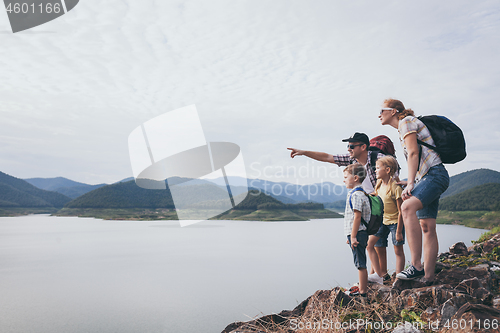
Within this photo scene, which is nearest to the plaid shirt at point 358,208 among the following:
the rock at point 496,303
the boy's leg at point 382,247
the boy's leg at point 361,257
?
the boy's leg at point 361,257

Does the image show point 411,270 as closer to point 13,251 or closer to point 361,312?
point 361,312

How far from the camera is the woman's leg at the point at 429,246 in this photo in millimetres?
3645

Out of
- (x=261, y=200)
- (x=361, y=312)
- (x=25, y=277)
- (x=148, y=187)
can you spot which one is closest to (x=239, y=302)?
(x=361, y=312)

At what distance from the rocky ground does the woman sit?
1.13 ft

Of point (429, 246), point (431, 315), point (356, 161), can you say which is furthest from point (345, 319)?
point (356, 161)

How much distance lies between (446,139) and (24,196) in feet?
448

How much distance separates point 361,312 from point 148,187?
369 feet

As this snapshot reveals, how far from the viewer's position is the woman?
3.47 m

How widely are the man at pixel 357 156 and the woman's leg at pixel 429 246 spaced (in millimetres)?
839

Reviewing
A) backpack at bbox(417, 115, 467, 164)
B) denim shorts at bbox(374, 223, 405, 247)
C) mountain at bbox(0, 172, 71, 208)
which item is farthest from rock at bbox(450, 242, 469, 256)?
mountain at bbox(0, 172, 71, 208)

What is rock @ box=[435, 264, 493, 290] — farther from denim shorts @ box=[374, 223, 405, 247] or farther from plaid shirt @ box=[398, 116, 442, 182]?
plaid shirt @ box=[398, 116, 442, 182]

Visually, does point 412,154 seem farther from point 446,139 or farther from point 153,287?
point 153,287

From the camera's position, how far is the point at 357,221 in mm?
3518

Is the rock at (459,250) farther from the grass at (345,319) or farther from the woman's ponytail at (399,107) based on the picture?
the woman's ponytail at (399,107)
